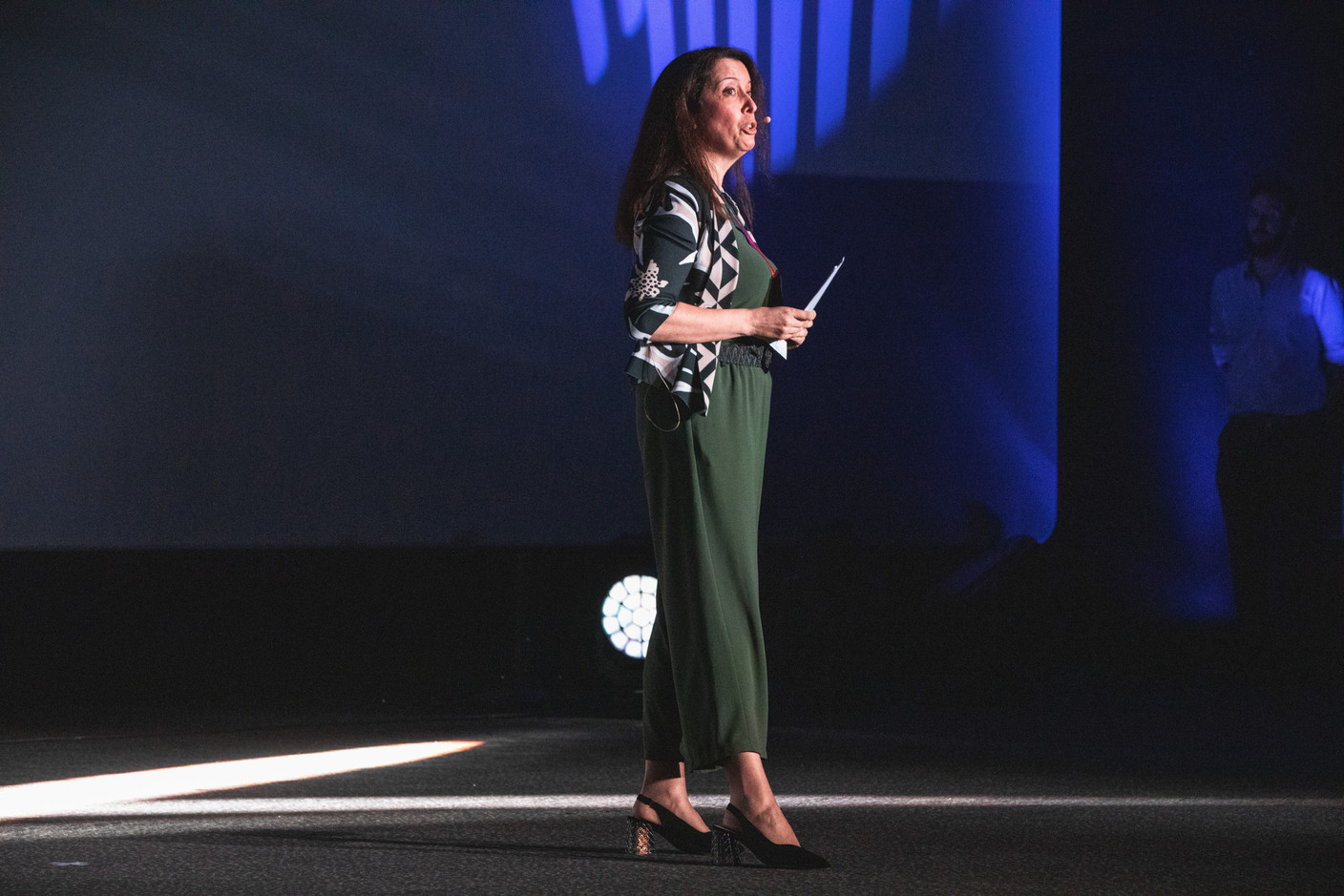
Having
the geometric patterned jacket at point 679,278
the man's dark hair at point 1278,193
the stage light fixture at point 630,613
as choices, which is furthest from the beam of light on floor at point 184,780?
the man's dark hair at point 1278,193

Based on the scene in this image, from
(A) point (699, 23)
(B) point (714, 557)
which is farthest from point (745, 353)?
(A) point (699, 23)

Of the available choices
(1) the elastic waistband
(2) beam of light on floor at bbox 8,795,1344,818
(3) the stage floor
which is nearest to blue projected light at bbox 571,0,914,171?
(3) the stage floor

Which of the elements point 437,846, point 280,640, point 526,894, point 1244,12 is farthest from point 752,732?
point 1244,12

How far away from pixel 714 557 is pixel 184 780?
1.20 meters

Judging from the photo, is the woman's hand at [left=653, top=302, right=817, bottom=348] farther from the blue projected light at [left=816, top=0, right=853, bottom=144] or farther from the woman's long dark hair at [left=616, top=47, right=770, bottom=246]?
the blue projected light at [left=816, top=0, right=853, bottom=144]

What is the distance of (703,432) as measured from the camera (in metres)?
1.64

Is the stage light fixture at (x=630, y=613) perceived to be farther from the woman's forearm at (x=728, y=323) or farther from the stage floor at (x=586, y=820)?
the woman's forearm at (x=728, y=323)

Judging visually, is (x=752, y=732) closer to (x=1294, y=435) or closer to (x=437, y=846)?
(x=437, y=846)

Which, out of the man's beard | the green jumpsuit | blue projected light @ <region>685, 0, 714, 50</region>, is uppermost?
blue projected light @ <region>685, 0, 714, 50</region>

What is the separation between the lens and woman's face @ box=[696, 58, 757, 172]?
170 cm

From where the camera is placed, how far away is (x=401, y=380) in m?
4.34

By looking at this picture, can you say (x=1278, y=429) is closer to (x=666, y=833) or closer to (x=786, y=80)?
(x=786, y=80)

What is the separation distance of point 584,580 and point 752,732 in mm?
2078

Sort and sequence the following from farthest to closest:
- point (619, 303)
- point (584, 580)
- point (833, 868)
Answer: point (619, 303) → point (584, 580) → point (833, 868)
